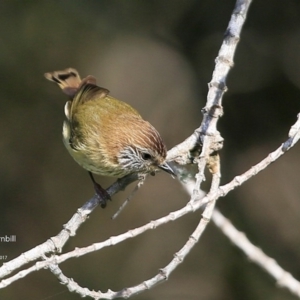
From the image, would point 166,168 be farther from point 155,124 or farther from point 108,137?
point 155,124

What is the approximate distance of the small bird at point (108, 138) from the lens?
12.5ft

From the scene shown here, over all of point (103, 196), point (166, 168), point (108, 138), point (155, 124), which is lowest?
point (103, 196)

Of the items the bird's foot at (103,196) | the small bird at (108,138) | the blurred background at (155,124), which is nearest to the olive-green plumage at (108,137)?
the small bird at (108,138)

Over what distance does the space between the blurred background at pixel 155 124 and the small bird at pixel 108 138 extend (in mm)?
2141

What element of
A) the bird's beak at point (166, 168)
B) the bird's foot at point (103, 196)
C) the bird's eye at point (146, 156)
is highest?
the bird's eye at point (146, 156)

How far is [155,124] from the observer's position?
684cm

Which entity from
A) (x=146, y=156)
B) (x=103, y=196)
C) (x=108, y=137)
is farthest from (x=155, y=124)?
(x=103, y=196)

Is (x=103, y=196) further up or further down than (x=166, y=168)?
further down

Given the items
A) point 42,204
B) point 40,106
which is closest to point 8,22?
point 40,106

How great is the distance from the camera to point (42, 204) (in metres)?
6.98

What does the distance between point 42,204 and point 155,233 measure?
1.42m

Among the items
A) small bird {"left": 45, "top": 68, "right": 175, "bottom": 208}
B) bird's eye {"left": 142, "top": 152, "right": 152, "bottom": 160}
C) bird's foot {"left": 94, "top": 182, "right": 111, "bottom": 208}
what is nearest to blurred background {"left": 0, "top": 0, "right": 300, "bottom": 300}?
small bird {"left": 45, "top": 68, "right": 175, "bottom": 208}

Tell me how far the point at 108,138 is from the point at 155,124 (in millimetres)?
2805

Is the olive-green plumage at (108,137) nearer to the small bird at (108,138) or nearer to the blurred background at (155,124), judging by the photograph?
the small bird at (108,138)
